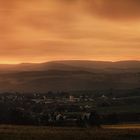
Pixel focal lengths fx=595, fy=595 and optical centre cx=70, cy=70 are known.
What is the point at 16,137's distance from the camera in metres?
69.3

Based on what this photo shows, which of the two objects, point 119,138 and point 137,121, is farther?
point 137,121

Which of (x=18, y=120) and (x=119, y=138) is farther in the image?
(x=18, y=120)

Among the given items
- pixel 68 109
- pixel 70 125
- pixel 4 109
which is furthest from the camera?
pixel 68 109

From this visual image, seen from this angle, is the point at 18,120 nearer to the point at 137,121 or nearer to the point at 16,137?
the point at 137,121

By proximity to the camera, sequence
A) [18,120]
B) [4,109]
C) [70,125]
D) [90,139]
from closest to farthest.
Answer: [90,139]
[70,125]
[18,120]
[4,109]

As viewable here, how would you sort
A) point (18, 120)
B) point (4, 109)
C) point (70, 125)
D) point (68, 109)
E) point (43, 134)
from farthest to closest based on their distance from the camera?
point (68, 109), point (4, 109), point (18, 120), point (70, 125), point (43, 134)

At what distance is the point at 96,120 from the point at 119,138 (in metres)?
32.8

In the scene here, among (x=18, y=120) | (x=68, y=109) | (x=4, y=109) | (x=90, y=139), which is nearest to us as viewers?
(x=90, y=139)

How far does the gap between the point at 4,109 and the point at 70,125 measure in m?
23.1

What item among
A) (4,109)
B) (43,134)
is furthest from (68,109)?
(43,134)

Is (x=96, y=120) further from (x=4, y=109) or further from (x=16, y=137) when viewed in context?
(x=16, y=137)

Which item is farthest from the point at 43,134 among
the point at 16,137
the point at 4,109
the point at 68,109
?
the point at 68,109

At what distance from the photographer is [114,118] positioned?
346ft

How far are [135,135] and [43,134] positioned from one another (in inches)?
446
